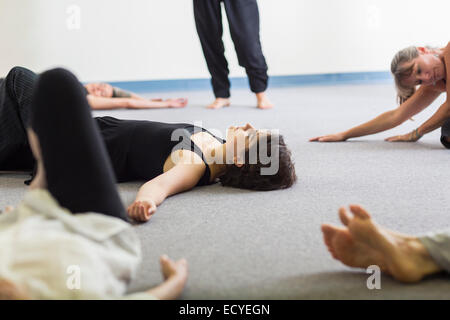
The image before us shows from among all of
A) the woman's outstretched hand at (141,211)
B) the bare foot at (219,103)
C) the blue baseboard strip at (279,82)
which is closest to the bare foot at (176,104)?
the bare foot at (219,103)

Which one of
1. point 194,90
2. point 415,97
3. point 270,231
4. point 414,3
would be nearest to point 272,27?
point 194,90

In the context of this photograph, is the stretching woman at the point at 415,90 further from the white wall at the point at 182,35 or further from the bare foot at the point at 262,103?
the white wall at the point at 182,35

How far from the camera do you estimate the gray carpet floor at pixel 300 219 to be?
879mm

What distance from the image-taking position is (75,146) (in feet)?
2.53

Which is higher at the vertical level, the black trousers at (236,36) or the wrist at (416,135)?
the black trousers at (236,36)

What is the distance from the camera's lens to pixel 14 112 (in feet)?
5.29

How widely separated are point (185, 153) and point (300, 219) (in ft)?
1.38

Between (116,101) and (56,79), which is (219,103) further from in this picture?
(56,79)

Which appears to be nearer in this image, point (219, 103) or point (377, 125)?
point (377, 125)

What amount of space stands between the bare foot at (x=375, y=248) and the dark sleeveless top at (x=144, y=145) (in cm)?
69

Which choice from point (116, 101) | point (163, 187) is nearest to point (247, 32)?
point (116, 101)

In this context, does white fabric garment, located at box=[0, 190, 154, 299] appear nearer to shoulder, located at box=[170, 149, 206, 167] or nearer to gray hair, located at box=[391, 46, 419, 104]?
shoulder, located at box=[170, 149, 206, 167]

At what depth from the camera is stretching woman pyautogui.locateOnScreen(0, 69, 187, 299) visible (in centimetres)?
68
